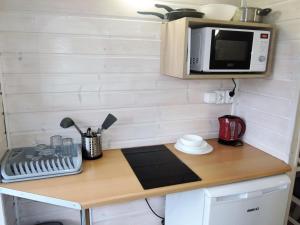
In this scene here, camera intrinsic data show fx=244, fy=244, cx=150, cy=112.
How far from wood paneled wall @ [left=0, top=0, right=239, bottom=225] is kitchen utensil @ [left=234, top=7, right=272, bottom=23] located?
32 centimetres

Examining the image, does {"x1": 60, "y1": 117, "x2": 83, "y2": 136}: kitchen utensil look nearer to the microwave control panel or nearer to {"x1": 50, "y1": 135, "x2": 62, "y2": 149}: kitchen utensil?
{"x1": 50, "y1": 135, "x2": 62, "y2": 149}: kitchen utensil

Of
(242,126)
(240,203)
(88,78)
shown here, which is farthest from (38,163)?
(242,126)

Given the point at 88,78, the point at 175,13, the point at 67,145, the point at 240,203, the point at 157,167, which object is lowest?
the point at 240,203

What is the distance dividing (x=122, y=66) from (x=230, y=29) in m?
0.70

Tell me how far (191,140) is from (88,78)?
82cm

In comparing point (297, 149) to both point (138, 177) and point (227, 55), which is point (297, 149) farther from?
point (138, 177)

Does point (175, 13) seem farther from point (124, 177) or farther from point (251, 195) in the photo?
point (251, 195)

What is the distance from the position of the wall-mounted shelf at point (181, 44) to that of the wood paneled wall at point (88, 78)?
10 cm

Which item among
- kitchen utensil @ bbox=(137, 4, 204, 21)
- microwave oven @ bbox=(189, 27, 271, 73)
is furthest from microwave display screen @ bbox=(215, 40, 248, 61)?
kitchen utensil @ bbox=(137, 4, 204, 21)

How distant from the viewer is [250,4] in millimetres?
1766

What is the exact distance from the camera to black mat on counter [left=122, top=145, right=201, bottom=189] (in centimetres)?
131

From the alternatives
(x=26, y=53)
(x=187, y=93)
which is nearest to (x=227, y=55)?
(x=187, y=93)

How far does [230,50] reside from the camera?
1466 mm

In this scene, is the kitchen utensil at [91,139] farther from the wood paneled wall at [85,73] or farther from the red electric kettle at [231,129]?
the red electric kettle at [231,129]
